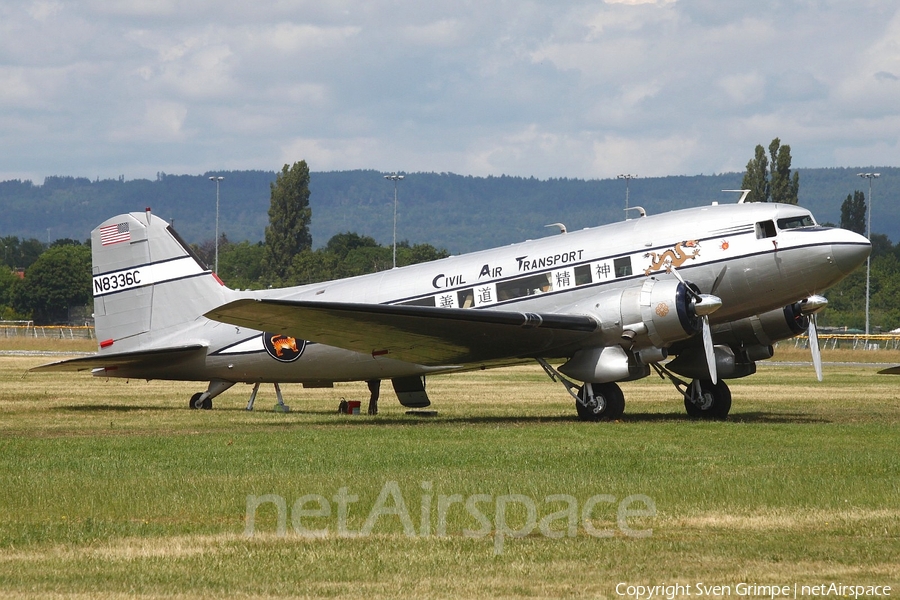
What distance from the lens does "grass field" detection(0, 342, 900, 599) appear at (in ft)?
30.0

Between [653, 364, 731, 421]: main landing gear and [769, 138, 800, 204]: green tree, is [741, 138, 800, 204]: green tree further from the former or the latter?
[653, 364, 731, 421]: main landing gear

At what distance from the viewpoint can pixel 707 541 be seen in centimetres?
1030

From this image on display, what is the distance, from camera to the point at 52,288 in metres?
127

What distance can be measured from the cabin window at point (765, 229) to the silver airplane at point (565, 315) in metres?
0.02

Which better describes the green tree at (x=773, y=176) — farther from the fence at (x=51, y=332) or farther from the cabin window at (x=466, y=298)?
the cabin window at (x=466, y=298)

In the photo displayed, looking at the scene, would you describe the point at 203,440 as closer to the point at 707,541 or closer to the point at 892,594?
the point at 707,541

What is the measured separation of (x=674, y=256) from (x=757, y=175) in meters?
87.9

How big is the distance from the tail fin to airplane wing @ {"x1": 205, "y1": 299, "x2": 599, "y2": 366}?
16.5ft

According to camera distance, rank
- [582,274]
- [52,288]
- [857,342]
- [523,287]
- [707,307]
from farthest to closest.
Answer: [52,288] → [857,342] → [523,287] → [582,274] → [707,307]

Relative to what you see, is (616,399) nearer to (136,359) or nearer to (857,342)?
(136,359)

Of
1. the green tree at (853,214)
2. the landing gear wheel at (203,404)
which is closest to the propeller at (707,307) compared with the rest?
the landing gear wheel at (203,404)

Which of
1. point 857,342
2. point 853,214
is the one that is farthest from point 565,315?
point 853,214

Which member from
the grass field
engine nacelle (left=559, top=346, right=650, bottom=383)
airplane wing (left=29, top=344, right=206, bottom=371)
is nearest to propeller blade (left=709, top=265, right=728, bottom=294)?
engine nacelle (left=559, top=346, right=650, bottom=383)

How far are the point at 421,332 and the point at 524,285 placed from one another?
244cm
